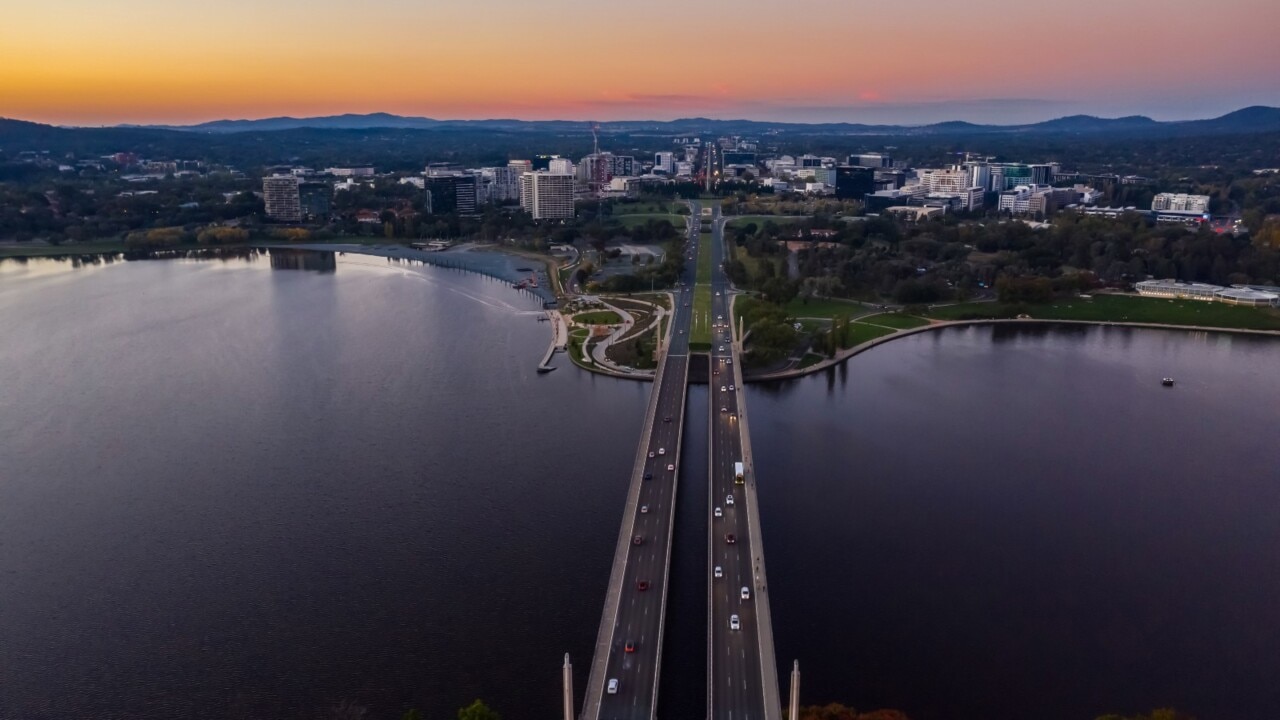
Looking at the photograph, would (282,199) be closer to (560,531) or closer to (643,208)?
(643,208)

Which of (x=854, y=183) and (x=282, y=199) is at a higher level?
(x=854, y=183)

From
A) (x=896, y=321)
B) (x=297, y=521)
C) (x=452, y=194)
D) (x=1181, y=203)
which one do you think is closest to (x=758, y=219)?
(x=452, y=194)

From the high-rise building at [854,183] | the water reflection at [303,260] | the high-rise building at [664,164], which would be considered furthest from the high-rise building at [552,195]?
the high-rise building at [664,164]

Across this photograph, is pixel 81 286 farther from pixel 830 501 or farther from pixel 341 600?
pixel 830 501

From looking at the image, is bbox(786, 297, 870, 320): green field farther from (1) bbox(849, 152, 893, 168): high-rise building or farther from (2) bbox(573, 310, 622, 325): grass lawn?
(1) bbox(849, 152, 893, 168): high-rise building

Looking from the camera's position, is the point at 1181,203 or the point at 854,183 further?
the point at 854,183

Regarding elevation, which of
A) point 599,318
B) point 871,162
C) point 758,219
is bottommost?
point 599,318

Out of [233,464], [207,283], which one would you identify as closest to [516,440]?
[233,464]

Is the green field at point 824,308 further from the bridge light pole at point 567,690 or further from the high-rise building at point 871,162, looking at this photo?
the high-rise building at point 871,162
